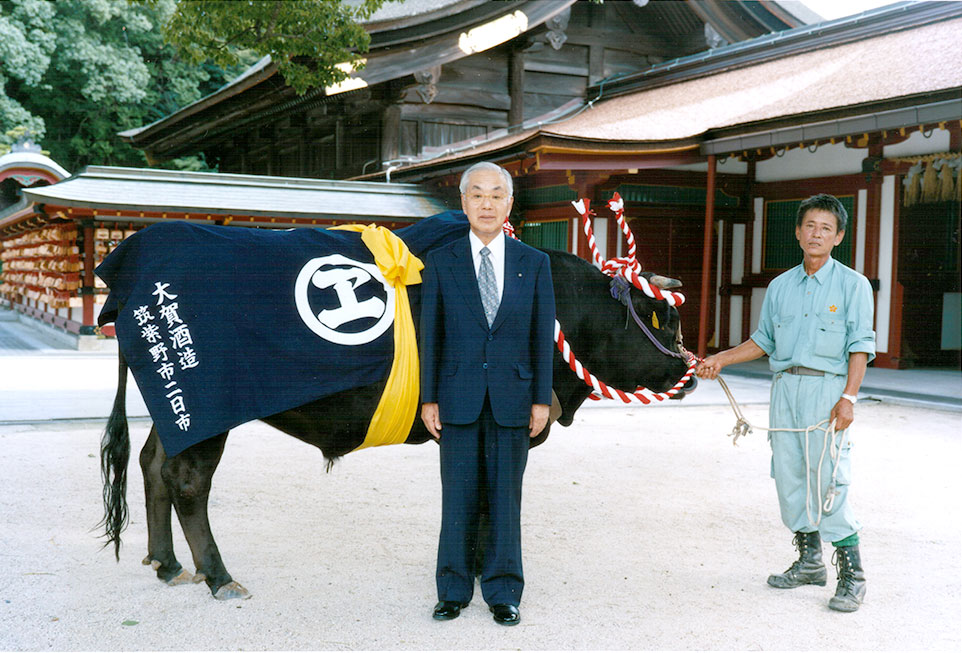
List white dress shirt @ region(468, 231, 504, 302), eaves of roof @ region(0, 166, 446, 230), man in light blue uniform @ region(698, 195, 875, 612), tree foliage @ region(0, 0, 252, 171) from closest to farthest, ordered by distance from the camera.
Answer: white dress shirt @ region(468, 231, 504, 302) → man in light blue uniform @ region(698, 195, 875, 612) → eaves of roof @ region(0, 166, 446, 230) → tree foliage @ region(0, 0, 252, 171)

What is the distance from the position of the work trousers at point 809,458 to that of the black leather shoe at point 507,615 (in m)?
1.25

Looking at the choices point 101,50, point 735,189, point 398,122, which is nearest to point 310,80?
point 398,122

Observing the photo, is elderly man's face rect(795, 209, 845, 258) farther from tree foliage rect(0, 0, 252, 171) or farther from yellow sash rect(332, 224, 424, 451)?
tree foliage rect(0, 0, 252, 171)

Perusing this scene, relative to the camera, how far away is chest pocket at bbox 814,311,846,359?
3.33 metres

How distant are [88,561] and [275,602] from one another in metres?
1.04

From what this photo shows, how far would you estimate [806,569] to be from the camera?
11.4 feet

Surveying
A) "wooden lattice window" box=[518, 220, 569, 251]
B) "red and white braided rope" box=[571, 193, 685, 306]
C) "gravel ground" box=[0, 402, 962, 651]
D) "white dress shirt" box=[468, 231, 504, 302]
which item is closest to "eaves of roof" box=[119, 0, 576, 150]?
"wooden lattice window" box=[518, 220, 569, 251]

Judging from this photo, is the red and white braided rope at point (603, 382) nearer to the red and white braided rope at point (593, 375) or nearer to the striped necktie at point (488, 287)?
the red and white braided rope at point (593, 375)

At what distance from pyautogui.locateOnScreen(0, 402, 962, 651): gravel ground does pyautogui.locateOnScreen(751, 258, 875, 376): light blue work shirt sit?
3.16 ft

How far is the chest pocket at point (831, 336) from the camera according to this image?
3.33m

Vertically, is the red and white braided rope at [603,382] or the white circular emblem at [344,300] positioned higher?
the white circular emblem at [344,300]

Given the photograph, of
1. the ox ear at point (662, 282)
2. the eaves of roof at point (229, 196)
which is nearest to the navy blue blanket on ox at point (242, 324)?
the ox ear at point (662, 282)

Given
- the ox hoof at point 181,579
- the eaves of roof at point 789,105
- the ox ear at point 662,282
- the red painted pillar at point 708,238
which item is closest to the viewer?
the ox hoof at point 181,579

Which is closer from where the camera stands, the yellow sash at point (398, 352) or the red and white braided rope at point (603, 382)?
the yellow sash at point (398, 352)
